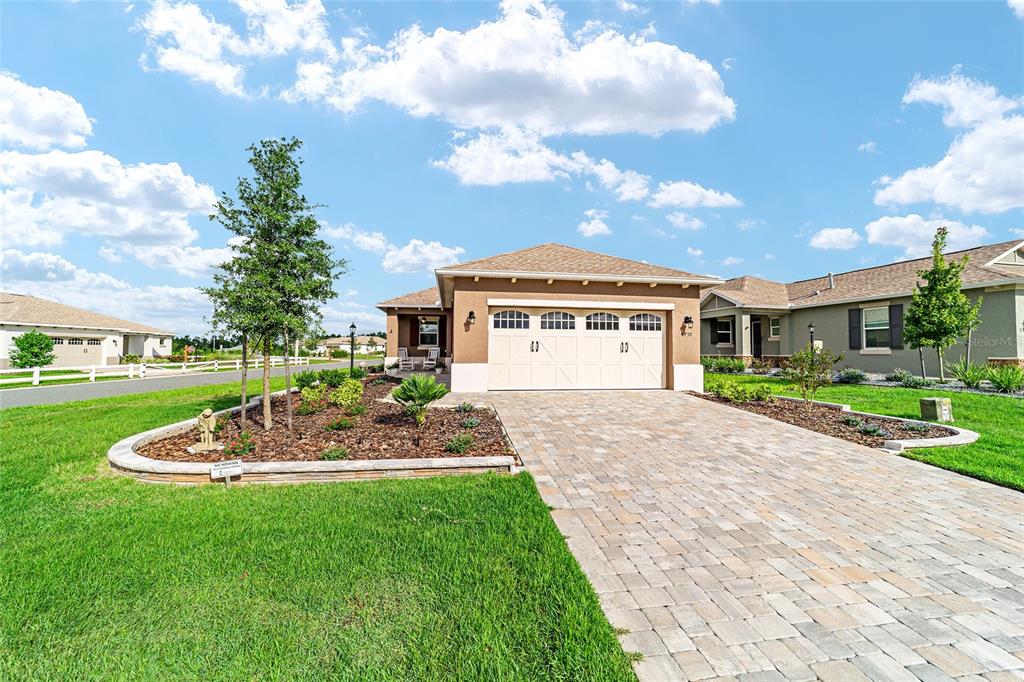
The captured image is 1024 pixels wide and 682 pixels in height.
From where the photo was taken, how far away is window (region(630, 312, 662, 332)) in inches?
Result: 544

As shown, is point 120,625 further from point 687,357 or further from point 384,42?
point 687,357

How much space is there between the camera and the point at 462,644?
7.78 feet

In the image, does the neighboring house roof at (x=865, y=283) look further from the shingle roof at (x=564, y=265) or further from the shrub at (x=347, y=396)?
the shrub at (x=347, y=396)

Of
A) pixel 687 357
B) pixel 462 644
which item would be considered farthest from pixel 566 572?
pixel 687 357

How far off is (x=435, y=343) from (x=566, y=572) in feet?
71.2

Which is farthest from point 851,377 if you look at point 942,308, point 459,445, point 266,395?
point 266,395

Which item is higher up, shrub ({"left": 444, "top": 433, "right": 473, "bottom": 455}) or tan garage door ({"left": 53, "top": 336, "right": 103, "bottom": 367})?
tan garage door ({"left": 53, "top": 336, "right": 103, "bottom": 367})

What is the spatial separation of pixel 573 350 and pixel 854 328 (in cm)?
1474

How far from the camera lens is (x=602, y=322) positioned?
44.8ft

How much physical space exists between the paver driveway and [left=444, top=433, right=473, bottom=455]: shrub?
85 centimetres

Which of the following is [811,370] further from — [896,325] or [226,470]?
[226,470]

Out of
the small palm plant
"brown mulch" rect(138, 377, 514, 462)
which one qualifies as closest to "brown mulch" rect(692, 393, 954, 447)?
"brown mulch" rect(138, 377, 514, 462)

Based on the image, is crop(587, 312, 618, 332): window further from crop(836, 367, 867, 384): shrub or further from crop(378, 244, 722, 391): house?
crop(836, 367, 867, 384): shrub

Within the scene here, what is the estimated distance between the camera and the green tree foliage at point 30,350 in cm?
2333
